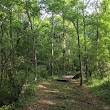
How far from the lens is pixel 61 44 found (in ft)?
117

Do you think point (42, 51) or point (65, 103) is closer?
point (65, 103)

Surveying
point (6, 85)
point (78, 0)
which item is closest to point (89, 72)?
point (78, 0)

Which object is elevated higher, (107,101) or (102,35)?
(102,35)

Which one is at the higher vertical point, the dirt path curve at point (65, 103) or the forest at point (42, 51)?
the forest at point (42, 51)

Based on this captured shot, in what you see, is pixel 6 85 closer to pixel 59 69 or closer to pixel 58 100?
pixel 58 100

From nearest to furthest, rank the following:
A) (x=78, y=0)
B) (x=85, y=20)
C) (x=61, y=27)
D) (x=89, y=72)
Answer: (x=78, y=0), (x=85, y=20), (x=89, y=72), (x=61, y=27)

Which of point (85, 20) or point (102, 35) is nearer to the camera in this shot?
point (85, 20)

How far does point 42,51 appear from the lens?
29.4 meters

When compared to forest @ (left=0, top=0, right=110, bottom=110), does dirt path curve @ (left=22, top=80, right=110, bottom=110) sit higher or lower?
lower

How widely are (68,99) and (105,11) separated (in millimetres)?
16408

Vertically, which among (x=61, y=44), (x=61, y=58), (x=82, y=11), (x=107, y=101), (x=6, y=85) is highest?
(x=82, y=11)

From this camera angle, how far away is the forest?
1264cm

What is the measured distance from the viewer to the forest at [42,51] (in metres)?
12.6

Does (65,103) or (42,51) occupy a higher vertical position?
(42,51)
